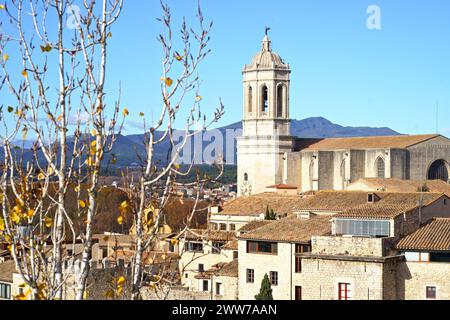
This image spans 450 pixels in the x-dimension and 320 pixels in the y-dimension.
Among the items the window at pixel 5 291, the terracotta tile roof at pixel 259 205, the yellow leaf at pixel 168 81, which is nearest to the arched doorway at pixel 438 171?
the terracotta tile roof at pixel 259 205

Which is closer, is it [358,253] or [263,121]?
[358,253]

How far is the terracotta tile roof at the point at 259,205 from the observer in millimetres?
42972

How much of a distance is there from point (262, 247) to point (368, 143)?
132 ft

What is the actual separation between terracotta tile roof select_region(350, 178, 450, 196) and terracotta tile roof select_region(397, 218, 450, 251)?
21205 millimetres

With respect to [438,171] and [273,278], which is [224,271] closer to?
[273,278]

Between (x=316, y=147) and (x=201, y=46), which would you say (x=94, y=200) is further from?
(x=316, y=147)

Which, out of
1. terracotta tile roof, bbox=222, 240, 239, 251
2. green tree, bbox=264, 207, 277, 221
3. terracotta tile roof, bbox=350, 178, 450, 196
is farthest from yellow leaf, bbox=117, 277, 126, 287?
terracotta tile roof, bbox=350, 178, 450, 196

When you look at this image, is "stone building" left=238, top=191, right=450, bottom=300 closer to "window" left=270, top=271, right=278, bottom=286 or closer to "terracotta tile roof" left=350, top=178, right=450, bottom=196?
"window" left=270, top=271, right=278, bottom=286

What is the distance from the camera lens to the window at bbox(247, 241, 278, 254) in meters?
28.5

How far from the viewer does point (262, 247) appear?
2877 cm

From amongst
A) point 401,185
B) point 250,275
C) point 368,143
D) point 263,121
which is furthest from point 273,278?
point 263,121

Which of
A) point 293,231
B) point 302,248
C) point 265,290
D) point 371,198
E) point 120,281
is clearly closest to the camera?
point 120,281

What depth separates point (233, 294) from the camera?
29.3 m
